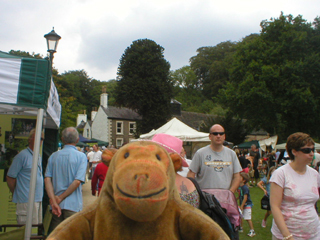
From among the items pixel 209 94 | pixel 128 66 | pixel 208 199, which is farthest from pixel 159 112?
pixel 208 199

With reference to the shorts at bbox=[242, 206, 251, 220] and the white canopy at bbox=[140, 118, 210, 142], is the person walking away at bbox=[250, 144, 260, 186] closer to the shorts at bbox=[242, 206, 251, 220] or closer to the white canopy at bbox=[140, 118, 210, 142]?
the white canopy at bbox=[140, 118, 210, 142]

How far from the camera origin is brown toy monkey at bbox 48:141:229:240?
1.38 m

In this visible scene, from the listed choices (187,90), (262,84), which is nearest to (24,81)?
(262,84)

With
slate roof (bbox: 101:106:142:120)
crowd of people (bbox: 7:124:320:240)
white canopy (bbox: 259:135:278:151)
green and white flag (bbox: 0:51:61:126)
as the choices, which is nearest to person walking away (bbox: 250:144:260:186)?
white canopy (bbox: 259:135:278:151)

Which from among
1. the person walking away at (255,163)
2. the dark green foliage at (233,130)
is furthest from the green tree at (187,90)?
the person walking away at (255,163)

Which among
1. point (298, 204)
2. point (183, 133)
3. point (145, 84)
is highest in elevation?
point (145, 84)

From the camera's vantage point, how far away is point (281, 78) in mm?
27297

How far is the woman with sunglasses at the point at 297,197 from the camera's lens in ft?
10.3

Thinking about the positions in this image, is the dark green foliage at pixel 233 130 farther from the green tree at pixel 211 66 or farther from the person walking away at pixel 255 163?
the green tree at pixel 211 66

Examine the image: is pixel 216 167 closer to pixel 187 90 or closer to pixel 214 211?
pixel 214 211

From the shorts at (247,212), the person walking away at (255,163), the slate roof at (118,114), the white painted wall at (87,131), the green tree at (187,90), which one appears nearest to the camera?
the shorts at (247,212)

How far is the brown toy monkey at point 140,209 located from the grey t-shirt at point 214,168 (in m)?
2.53

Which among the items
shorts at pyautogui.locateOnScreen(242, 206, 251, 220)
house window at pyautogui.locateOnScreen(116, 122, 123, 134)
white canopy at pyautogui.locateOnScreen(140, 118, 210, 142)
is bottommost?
shorts at pyautogui.locateOnScreen(242, 206, 251, 220)

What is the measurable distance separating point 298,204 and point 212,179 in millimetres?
1179
